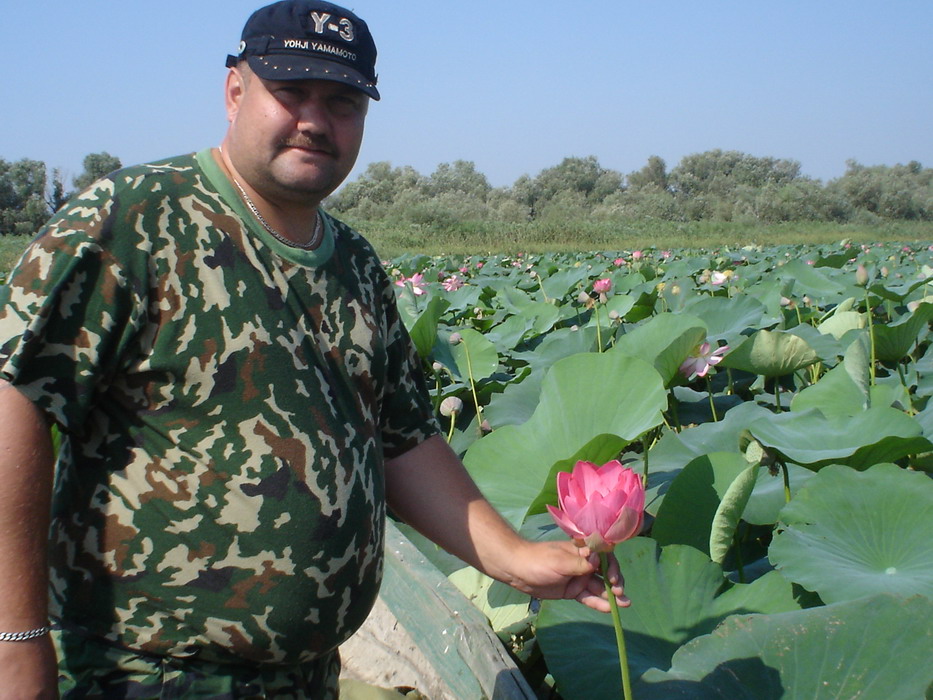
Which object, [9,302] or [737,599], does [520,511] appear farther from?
[9,302]

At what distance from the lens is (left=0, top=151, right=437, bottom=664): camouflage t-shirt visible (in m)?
0.87

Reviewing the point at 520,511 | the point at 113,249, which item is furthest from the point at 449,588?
the point at 113,249

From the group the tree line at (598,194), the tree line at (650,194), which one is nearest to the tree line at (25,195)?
the tree line at (598,194)

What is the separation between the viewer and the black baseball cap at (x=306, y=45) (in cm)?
97

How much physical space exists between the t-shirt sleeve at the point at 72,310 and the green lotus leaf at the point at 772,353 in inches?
57.7

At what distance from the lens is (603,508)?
2.42 feet

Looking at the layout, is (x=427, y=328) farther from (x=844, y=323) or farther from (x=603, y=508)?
(x=603, y=508)

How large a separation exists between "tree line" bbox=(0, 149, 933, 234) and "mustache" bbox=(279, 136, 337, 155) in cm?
2053

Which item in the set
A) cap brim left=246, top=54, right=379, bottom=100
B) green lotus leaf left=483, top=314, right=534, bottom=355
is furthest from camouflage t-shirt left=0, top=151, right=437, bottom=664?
green lotus leaf left=483, top=314, right=534, bottom=355

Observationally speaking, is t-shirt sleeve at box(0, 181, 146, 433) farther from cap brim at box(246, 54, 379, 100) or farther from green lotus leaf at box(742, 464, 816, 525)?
green lotus leaf at box(742, 464, 816, 525)

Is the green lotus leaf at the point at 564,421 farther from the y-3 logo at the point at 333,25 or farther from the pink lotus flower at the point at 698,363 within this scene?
the y-3 logo at the point at 333,25

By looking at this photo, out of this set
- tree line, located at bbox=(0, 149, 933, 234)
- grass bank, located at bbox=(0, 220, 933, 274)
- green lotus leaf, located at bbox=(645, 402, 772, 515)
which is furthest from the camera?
tree line, located at bbox=(0, 149, 933, 234)

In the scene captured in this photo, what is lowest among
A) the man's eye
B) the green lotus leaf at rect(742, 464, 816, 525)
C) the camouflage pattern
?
the green lotus leaf at rect(742, 464, 816, 525)

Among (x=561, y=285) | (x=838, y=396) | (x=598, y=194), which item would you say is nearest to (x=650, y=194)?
(x=598, y=194)
